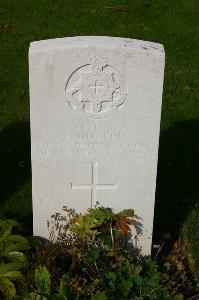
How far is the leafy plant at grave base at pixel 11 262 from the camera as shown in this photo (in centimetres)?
393

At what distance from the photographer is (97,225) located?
4.50 meters

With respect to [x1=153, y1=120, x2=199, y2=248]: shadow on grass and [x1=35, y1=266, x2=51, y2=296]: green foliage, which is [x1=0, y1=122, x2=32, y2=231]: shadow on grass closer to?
[x1=153, y1=120, x2=199, y2=248]: shadow on grass

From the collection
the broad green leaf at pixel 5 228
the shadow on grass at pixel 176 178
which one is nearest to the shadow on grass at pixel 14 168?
the broad green leaf at pixel 5 228

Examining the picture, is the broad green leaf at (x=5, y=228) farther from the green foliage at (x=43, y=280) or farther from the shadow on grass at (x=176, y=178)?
the shadow on grass at (x=176, y=178)

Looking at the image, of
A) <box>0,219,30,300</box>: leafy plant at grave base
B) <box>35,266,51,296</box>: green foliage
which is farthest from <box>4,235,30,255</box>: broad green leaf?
<box>35,266,51,296</box>: green foliage

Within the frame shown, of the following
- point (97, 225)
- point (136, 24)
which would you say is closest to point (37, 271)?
point (97, 225)

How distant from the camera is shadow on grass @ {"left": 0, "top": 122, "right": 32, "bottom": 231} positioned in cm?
535

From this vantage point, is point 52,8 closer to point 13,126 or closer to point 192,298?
point 13,126

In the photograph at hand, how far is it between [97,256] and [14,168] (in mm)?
1894

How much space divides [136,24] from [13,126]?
4027mm

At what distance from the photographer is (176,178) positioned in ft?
19.6

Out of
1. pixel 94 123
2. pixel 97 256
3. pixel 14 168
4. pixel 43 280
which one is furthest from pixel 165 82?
pixel 43 280

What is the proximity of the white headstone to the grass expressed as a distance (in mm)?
828

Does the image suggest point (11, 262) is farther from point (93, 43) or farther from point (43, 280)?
point (93, 43)
